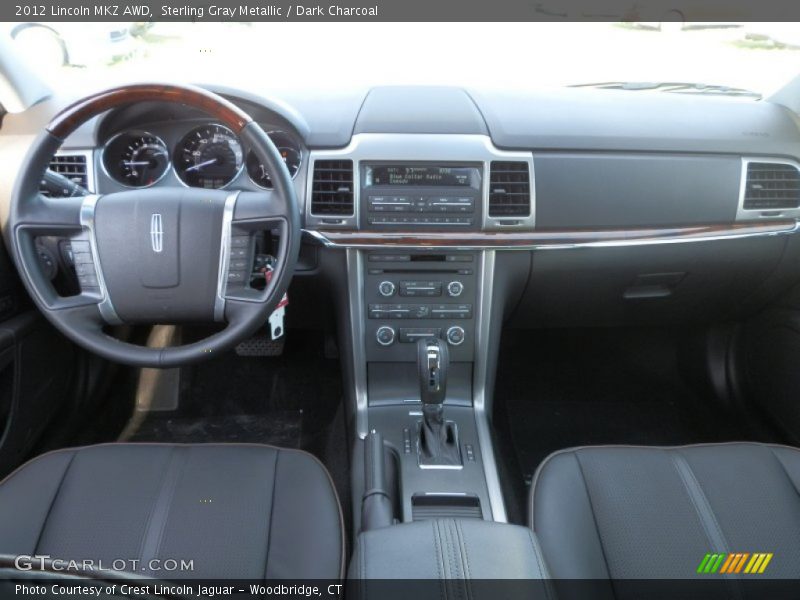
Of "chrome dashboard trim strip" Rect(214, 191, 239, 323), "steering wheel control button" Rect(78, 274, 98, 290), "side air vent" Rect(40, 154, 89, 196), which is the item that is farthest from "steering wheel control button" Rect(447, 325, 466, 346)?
"side air vent" Rect(40, 154, 89, 196)

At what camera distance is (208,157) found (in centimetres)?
186

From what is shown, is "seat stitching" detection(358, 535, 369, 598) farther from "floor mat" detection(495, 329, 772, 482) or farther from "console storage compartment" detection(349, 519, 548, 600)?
"floor mat" detection(495, 329, 772, 482)

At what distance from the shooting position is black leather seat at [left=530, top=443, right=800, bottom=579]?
4.50ft

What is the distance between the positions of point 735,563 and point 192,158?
5.46 ft

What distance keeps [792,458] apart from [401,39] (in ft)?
5.10

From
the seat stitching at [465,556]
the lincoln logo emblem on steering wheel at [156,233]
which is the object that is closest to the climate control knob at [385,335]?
the lincoln logo emblem on steering wheel at [156,233]

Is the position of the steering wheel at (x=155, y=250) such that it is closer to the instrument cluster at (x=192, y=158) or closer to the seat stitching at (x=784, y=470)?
the instrument cluster at (x=192, y=158)

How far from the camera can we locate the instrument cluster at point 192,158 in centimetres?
183

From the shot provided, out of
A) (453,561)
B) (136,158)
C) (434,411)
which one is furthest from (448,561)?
(136,158)

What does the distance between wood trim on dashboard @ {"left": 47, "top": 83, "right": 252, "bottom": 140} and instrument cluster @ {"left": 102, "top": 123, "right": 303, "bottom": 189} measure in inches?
14.2

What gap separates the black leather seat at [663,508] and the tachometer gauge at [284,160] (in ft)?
3.44

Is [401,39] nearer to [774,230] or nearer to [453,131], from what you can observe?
[453,131]

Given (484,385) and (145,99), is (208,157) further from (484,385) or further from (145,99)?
(484,385)
